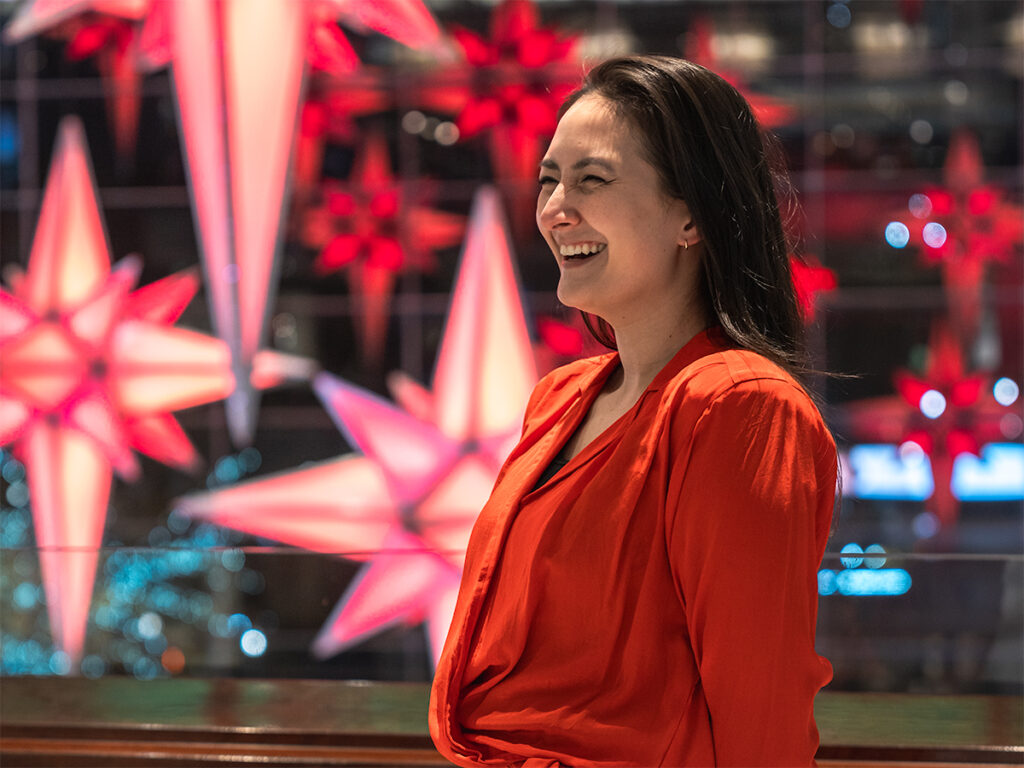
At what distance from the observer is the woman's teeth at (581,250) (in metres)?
0.94

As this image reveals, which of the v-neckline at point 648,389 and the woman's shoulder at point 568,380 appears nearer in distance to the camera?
the v-neckline at point 648,389

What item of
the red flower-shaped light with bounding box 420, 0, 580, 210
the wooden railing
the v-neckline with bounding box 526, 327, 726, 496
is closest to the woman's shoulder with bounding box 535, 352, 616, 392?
the v-neckline with bounding box 526, 327, 726, 496

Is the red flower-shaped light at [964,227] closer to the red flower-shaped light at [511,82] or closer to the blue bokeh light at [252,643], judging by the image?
the red flower-shaped light at [511,82]

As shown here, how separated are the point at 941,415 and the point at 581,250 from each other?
295cm

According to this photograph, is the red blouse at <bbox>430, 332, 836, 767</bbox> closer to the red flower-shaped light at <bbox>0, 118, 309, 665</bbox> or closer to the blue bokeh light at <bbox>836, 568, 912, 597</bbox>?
the blue bokeh light at <bbox>836, 568, 912, 597</bbox>

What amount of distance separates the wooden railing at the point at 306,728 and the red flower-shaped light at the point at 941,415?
6.43ft

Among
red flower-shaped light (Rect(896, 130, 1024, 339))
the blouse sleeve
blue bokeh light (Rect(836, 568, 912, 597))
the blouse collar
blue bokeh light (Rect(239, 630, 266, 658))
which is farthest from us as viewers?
red flower-shaped light (Rect(896, 130, 1024, 339))

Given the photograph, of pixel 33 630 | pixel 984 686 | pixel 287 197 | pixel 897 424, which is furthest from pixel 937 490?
pixel 33 630

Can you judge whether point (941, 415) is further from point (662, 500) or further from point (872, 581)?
point (662, 500)

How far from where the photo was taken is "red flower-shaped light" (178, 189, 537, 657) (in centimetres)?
362

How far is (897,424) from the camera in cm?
362

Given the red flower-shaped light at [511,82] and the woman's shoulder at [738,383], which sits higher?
the red flower-shaped light at [511,82]

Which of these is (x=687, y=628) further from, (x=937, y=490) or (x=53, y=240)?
(x=53, y=240)

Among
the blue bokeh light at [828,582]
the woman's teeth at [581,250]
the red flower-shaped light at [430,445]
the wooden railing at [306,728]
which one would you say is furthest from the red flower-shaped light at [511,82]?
the woman's teeth at [581,250]
